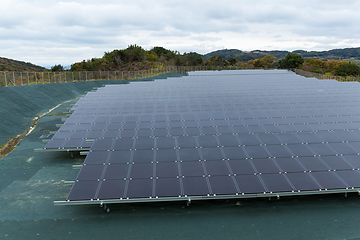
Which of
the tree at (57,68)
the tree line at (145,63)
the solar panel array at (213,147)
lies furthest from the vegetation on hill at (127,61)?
the solar panel array at (213,147)

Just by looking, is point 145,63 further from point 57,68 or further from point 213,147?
point 213,147

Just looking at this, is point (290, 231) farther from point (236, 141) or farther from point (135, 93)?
point (135, 93)

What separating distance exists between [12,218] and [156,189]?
6.10 m

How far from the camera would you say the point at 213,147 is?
12945 millimetres

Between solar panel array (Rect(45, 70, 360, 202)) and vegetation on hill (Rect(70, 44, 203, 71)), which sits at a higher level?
vegetation on hill (Rect(70, 44, 203, 71))

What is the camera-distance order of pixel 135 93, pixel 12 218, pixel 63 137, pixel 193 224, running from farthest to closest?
pixel 135 93 < pixel 63 137 < pixel 12 218 < pixel 193 224

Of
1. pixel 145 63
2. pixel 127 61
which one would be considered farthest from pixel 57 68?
pixel 145 63

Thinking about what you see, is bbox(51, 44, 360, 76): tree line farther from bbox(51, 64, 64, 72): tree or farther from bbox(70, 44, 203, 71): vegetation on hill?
bbox(51, 64, 64, 72): tree

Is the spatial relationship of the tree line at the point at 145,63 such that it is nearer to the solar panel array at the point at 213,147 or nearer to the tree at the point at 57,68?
the tree at the point at 57,68

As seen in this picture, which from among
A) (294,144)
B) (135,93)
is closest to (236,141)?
(294,144)

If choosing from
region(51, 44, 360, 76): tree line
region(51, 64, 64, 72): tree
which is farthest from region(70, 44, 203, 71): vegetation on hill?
region(51, 64, 64, 72): tree

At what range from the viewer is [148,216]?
10.1 m

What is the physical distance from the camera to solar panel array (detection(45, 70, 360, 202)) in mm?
10344

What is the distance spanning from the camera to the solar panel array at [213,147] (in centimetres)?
1034
